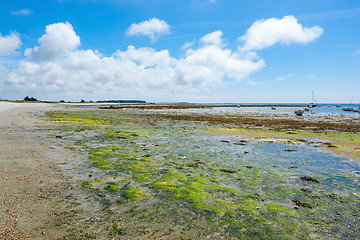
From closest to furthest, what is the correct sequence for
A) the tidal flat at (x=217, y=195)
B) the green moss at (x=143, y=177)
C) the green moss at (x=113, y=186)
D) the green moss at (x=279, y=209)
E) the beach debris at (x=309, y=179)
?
the tidal flat at (x=217, y=195) → the green moss at (x=279, y=209) → the green moss at (x=113, y=186) → the green moss at (x=143, y=177) → the beach debris at (x=309, y=179)

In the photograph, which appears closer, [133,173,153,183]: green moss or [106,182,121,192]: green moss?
[106,182,121,192]: green moss

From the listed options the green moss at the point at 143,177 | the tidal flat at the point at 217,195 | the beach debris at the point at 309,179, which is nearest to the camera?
the tidal flat at the point at 217,195

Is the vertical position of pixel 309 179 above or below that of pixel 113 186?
below

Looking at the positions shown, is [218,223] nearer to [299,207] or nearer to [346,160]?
[299,207]

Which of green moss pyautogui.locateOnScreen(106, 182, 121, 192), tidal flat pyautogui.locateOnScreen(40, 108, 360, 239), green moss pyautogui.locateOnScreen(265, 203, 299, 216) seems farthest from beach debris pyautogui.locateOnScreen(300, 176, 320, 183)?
green moss pyautogui.locateOnScreen(106, 182, 121, 192)

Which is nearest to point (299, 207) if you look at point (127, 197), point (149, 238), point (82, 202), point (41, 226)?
point (149, 238)

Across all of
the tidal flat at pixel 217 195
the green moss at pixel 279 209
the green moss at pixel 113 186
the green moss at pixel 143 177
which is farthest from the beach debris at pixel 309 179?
the green moss at pixel 113 186

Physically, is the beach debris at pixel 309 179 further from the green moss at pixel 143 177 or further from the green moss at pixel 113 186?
the green moss at pixel 113 186

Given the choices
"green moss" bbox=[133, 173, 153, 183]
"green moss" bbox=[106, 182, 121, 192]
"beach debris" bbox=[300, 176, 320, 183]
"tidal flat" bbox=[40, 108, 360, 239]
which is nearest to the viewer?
"tidal flat" bbox=[40, 108, 360, 239]

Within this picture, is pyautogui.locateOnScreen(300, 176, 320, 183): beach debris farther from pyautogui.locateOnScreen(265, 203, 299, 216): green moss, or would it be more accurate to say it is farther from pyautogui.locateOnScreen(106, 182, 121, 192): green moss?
pyautogui.locateOnScreen(106, 182, 121, 192): green moss

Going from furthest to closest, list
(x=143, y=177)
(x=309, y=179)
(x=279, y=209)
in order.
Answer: (x=309, y=179)
(x=143, y=177)
(x=279, y=209)

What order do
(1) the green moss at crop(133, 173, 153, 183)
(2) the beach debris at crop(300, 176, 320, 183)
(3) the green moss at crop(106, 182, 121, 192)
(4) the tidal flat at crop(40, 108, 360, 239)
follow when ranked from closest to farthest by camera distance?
(4) the tidal flat at crop(40, 108, 360, 239) → (3) the green moss at crop(106, 182, 121, 192) → (1) the green moss at crop(133, 173, 153, 183) → (2) the beach debris at crop(300, 176, 320, 183)

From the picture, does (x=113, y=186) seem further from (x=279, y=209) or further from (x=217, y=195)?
(x=279, y=209)

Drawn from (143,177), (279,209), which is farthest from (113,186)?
(279,209)
